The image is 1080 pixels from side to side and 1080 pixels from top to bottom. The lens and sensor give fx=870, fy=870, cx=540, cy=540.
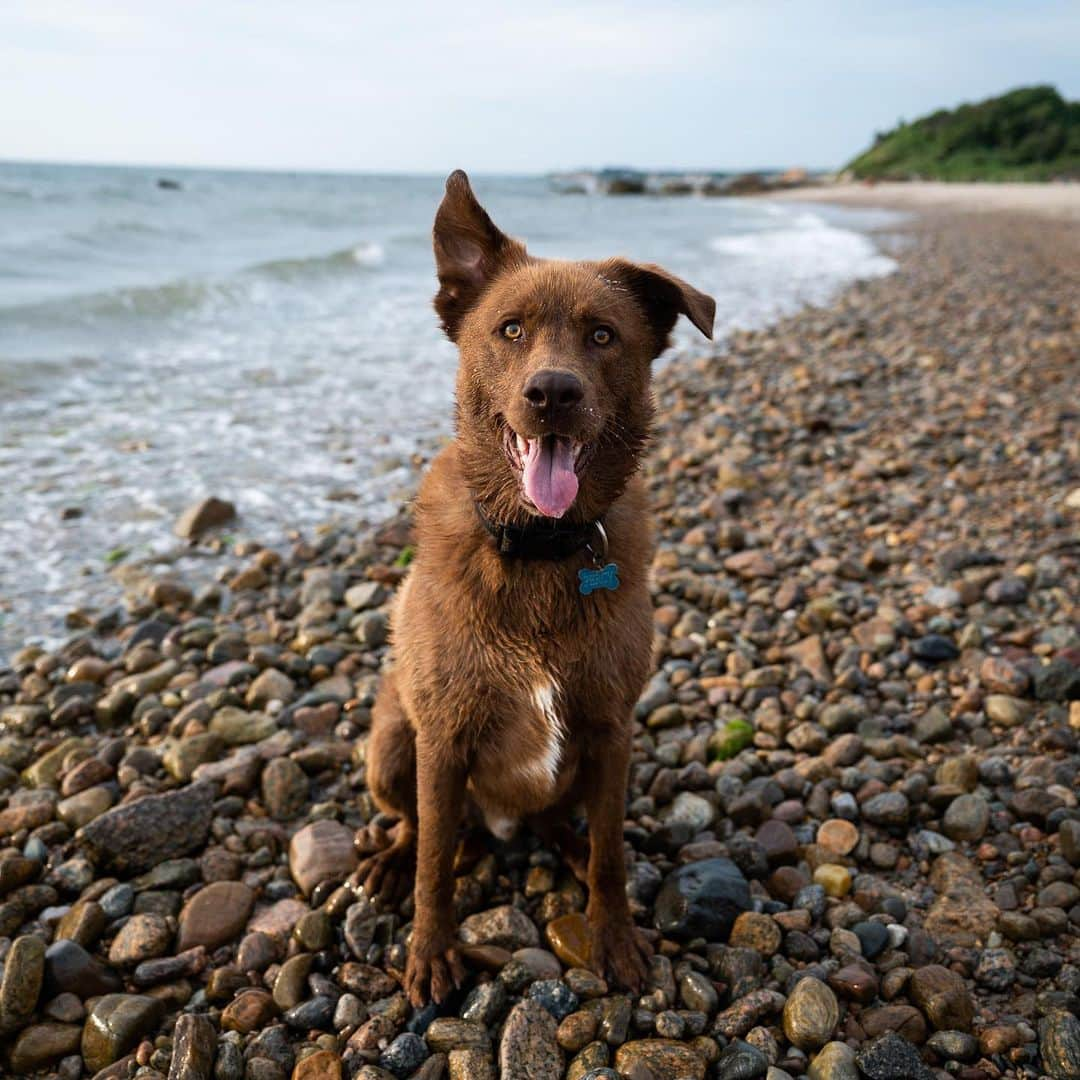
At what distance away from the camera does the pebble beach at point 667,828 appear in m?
2.55

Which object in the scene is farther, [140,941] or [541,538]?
[140,941]

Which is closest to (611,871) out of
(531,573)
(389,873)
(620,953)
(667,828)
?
(620,953)

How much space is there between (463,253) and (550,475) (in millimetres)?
945

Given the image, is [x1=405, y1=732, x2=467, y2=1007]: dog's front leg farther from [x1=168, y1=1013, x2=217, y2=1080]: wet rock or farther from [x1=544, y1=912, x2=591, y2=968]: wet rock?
[x1=168, y1=1013, x2=217, y2=1080]: wet rock

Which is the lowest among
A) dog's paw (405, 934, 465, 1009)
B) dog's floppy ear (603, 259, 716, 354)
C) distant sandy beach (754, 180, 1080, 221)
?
dog's paw (405, 934, 465, 1009)

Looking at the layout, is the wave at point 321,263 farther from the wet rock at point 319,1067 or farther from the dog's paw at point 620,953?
the wet rock at point 319,1067

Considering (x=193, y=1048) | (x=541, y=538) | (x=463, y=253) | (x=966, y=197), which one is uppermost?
(x=966, y=197)

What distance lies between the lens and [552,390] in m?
2.45

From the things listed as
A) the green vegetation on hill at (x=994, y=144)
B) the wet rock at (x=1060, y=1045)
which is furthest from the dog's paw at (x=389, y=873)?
the green vegetation on hill at (x=994, y=144)

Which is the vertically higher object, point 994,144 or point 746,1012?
point 994,144

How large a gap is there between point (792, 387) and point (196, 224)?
24701 mm

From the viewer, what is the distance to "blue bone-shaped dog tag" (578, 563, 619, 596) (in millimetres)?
2676

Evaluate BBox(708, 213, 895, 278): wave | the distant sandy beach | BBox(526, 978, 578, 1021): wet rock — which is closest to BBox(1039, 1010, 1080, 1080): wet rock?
BBox(526, 978, 578, 1021): wet rock

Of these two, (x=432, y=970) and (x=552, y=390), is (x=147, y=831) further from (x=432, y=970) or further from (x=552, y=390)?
(x=552, y=390)
